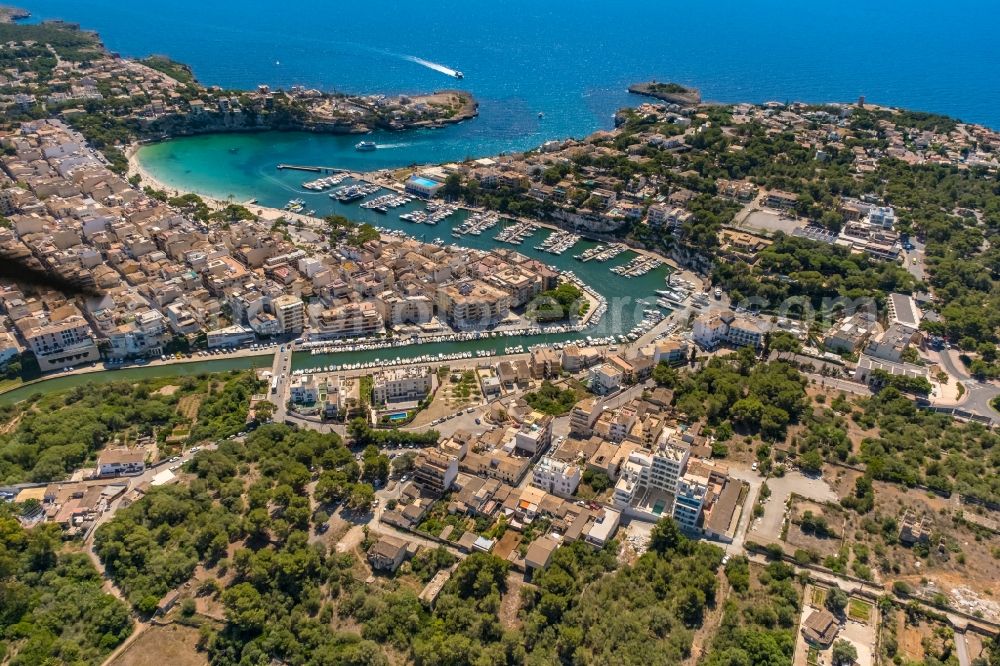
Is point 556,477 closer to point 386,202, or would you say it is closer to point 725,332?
point 725,332

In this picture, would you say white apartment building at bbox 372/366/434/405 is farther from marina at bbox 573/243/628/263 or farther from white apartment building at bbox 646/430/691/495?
marina at bbox 573/243/628/263

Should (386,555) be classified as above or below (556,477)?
below

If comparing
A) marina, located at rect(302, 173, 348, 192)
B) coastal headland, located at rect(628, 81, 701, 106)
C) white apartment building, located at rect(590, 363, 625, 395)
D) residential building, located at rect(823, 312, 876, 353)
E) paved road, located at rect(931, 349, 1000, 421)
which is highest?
coastal headland, located at rect(628, 81, 701, 106)

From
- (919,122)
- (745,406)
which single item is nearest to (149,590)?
(745,406)

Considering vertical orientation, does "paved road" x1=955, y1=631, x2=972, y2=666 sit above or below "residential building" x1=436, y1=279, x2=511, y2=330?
below

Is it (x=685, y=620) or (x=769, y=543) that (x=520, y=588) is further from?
(x=769, y=543)

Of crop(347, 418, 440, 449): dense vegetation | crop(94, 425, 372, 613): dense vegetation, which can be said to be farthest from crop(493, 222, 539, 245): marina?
crop(94, 425, 372, 613): dense vegetation

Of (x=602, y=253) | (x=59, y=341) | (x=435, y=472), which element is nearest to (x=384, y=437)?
(x=435, y=472)

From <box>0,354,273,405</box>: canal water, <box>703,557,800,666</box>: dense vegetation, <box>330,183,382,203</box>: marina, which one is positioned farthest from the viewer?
<box>330,183,382,203</box>: marina
